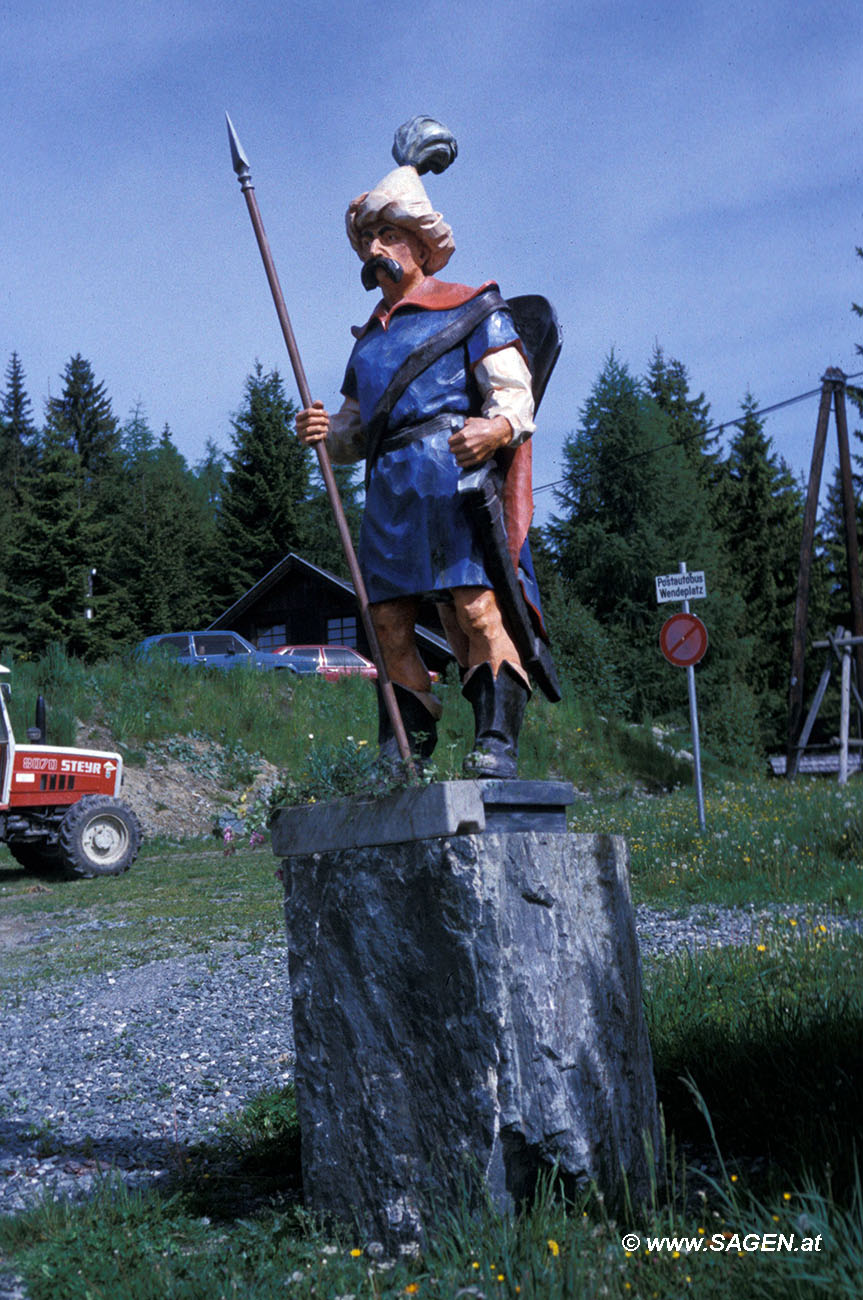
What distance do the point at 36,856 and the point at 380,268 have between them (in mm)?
10447

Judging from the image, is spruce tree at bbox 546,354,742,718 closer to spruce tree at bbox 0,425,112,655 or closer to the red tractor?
spruce tree at bbox 0,425,112,655

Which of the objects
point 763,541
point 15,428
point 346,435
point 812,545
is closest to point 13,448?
point 15,428

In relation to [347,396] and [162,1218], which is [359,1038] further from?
[347,396]

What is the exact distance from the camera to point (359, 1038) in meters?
2.98

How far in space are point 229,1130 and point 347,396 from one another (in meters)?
2.44

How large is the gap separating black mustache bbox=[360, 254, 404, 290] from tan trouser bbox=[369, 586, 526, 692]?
1.02m

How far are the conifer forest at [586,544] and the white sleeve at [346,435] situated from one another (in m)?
15.1

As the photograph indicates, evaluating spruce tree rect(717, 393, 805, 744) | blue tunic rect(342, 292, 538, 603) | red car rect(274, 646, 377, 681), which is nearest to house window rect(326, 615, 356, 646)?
red car rect(274, 646, 377, 681)

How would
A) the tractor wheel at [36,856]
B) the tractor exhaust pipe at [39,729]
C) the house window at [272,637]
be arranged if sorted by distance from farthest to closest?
the house window at [272,637]
the tractor wheel at [36,856]
the tractor exhaust pipe at [39,729]

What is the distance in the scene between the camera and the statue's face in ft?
12.1

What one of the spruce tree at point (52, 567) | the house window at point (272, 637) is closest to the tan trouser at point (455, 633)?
the house window at point (272, 637)

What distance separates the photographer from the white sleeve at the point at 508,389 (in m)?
3.46

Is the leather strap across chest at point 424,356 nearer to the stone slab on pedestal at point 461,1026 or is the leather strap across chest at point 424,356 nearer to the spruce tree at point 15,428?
the stone slab on pedestal at point 461,1026

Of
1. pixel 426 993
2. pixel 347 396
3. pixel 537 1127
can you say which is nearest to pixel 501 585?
pixel 347 396
